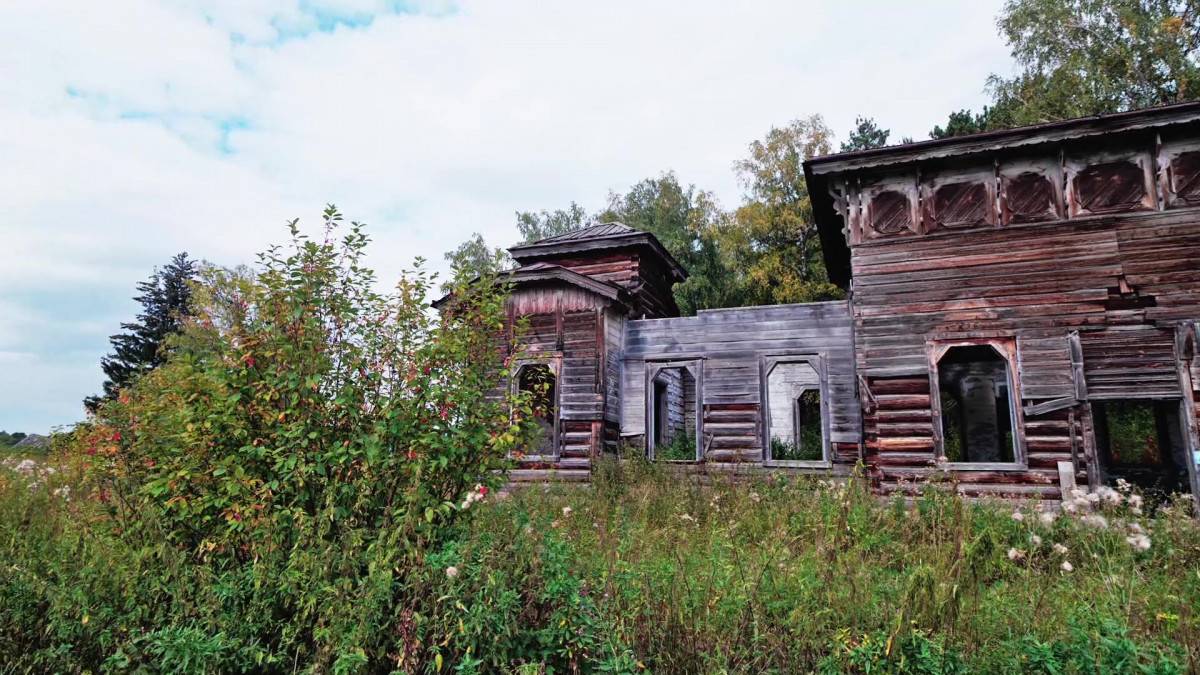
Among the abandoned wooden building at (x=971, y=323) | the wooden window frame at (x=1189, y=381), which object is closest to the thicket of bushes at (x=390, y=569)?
the abandoned wooden building at (x=971, y=323)

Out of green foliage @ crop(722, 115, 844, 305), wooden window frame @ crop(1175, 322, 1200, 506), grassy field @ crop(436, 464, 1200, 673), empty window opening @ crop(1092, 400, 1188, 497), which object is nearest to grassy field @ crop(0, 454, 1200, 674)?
grassy field @ crop(436, 464, 1200, 673)

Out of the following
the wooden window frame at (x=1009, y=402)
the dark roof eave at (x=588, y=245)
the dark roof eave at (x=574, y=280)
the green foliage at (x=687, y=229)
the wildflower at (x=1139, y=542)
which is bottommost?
the wildflower at (x=1139, y=542)

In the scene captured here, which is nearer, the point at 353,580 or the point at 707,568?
the point at 353,580

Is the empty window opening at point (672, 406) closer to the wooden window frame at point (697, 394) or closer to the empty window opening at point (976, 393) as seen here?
the wooden window frame at point (697, 394)

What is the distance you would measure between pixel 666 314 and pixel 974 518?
55.1 feet

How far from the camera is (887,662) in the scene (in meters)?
3.55

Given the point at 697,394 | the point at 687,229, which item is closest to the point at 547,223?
the point at 687,229

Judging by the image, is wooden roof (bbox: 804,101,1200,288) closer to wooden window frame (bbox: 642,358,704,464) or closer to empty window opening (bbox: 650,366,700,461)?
wooden window frame (bbox: 642,358,704,464)

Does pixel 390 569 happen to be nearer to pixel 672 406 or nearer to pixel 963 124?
pixel 672 406

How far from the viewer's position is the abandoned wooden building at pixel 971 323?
37.7 ft

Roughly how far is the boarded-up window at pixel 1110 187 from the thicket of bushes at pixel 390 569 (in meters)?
9.22

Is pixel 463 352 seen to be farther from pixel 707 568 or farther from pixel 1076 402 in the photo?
pixel 1076 402

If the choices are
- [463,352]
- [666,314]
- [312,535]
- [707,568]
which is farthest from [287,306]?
[666,314]

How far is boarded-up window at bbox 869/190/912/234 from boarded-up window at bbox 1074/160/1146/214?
9.80 feet
